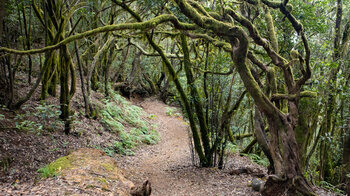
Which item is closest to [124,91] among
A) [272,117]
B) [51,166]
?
[51,166]

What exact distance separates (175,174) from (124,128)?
5394 millimetres

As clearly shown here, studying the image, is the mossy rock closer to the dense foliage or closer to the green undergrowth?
the dense foliage

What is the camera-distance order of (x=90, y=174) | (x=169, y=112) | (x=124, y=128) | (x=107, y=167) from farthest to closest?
1. (x=169, y=112)
2. (x=124, y=128)
3. (x=107, y=167)
4. (x=90, y=174)

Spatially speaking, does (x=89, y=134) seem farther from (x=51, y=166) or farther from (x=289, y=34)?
(x=289, y=34)

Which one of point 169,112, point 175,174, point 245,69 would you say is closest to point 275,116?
point 245,69

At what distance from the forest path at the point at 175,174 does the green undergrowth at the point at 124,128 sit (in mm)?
499

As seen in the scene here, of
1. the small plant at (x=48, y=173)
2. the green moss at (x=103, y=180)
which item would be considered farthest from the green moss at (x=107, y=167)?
the small plant at (x=48, y=173)

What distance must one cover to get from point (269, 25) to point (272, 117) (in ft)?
10.1

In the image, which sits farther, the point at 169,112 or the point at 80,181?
the point at 169,112

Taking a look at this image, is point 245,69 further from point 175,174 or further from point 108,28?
point 175,174

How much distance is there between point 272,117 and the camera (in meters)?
5.39

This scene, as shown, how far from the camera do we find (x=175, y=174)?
7.98 meters

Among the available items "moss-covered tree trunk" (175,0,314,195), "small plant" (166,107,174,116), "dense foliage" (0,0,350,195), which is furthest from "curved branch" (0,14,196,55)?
"small plant" (166,107,174,116)

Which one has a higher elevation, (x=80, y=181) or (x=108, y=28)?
(x=108, y=28)
